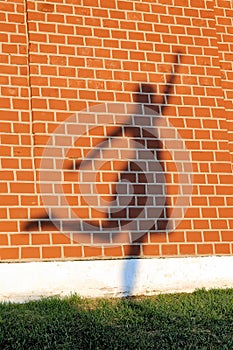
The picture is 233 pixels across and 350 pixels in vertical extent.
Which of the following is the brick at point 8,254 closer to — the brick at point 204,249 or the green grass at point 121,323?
the green grass at point 121,323

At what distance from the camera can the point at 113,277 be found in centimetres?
556

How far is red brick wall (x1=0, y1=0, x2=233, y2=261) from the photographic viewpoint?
5555 mm

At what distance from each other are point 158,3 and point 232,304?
2741 mm

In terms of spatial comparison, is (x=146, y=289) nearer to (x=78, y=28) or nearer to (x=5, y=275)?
(x=5, y=275)

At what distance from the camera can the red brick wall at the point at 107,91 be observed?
5555 mm

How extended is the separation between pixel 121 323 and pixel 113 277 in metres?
0.85

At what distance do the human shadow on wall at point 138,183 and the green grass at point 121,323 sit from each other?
1.05ft

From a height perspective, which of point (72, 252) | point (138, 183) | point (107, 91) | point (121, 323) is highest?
point (107, 91)

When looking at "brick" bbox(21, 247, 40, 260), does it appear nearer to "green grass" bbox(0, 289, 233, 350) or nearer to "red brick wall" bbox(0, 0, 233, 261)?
"red brick wall" bbox(0, 0, 233, 261)

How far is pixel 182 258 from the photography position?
5789mm

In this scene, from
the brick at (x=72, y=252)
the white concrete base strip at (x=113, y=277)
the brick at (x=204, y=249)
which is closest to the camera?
the white concrete base strip at (x=113, y=277)

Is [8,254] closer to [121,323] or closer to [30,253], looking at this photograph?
[30,253]

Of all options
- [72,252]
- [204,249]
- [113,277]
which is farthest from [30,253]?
[204,249]

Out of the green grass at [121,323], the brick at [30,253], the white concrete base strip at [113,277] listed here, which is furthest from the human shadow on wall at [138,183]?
the green grass at [121,323]
